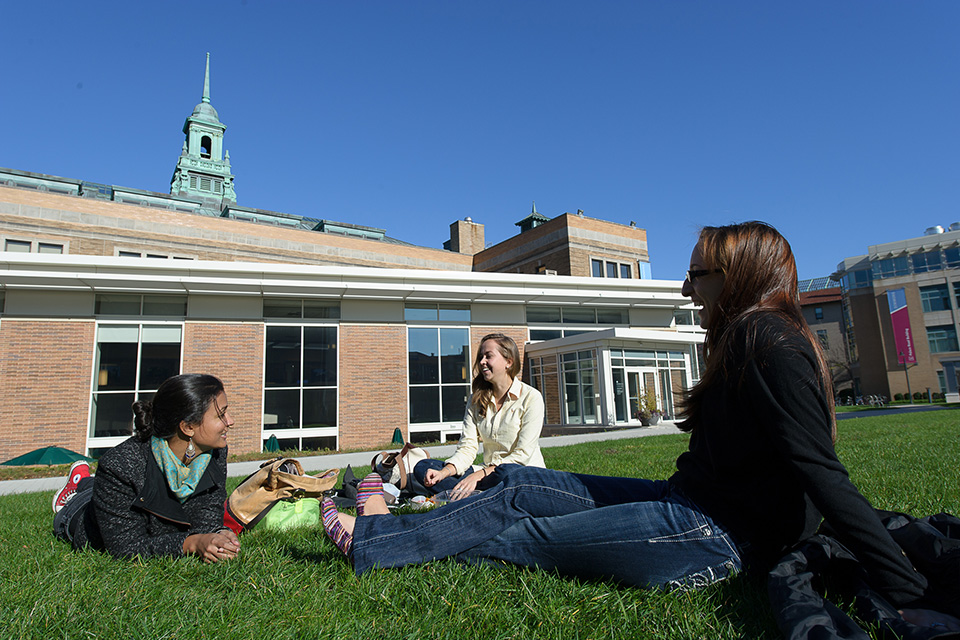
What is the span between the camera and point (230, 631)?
1.79 meters

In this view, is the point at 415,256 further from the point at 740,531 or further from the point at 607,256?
the point at 740,531

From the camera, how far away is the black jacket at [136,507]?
272cm

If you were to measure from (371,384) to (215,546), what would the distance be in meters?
15.5

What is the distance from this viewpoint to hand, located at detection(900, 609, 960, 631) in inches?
59.5

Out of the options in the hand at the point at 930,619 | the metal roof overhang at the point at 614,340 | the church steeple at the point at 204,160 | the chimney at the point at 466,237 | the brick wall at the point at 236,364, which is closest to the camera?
the hand at the point at 930,619

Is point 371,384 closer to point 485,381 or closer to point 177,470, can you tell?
point 485,381

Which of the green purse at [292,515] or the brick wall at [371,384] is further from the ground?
the brick wall at [371,384]

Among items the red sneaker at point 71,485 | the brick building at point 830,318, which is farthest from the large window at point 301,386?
the brick building at point 830,318

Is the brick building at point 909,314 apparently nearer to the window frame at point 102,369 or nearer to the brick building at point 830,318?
the brick building at point 830,318

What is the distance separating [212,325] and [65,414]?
14.2ft

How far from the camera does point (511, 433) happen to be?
399 centimetres

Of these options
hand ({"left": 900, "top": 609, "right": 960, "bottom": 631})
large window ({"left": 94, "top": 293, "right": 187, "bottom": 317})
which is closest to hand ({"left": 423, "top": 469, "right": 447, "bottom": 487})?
hand ({"left": 900, "top": 609, "right": 960, "bottom": 631})

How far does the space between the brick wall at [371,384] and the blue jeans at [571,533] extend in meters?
15.5

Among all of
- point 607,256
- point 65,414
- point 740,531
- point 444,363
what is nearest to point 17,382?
point 65,414
